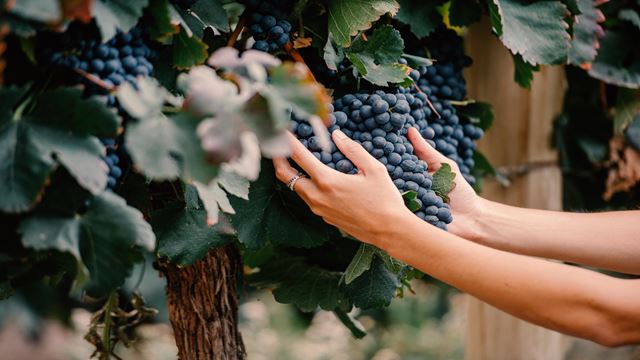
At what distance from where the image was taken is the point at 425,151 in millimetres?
896

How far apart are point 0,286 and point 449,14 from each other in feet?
2.46

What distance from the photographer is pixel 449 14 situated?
1047mm

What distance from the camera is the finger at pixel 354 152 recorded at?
79 centimetres

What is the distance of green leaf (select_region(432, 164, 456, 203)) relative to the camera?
2.85 ft

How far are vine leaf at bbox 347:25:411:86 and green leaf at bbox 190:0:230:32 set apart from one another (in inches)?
6.5

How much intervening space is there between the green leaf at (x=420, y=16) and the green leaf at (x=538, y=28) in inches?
3.9

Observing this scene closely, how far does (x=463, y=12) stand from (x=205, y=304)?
1.98ft

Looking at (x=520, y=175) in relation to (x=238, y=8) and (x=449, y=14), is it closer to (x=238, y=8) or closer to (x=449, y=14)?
(x=449, y=14)

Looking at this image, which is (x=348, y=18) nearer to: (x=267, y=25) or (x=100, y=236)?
(x=267, y=25)

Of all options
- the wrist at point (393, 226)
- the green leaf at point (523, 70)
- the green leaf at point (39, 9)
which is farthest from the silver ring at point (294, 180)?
the green leaf at point (523, 70)

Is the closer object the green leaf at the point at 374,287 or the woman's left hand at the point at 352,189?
the woman's left hand at the point at 352,189

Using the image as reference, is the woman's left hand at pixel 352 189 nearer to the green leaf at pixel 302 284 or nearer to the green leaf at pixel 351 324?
the green leaf at pixel 302 284

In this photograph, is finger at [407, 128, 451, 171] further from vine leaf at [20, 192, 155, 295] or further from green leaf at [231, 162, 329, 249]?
vine leaf at [20, 192, 155, 295]

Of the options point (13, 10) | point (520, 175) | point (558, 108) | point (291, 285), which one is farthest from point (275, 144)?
point (558, 108)
